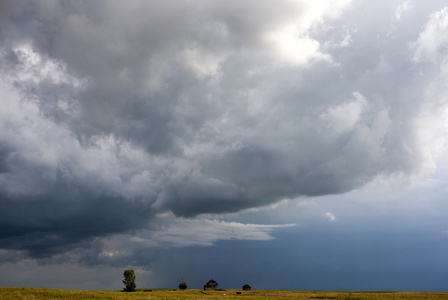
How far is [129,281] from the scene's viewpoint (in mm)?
116438

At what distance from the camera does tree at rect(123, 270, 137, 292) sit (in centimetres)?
11588

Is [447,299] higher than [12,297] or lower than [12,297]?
lower

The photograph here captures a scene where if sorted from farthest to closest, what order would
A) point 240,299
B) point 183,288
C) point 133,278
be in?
1. point 183,288
2. point 133,278
3. point 240,299

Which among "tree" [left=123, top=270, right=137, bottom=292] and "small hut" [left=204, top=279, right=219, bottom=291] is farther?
"small hut" [left=204, top=279, right=219, bottom=291]

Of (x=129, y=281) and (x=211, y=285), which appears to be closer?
(x=129, y=281)

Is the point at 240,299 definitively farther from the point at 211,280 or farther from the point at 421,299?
the point at 211,280

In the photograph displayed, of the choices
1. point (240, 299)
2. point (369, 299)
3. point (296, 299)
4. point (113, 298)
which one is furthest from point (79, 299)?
point (369, 299)

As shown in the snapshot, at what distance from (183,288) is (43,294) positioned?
79.6m

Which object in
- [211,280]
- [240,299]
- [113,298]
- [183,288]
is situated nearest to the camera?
[113,298]

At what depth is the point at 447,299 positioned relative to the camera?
3366 inches

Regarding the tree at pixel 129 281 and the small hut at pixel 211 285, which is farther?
the small hut at pixel 211 285

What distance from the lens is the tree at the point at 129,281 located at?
380 ft

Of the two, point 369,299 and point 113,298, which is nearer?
point 113,298

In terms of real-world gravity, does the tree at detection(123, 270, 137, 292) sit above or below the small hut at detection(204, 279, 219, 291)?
above
